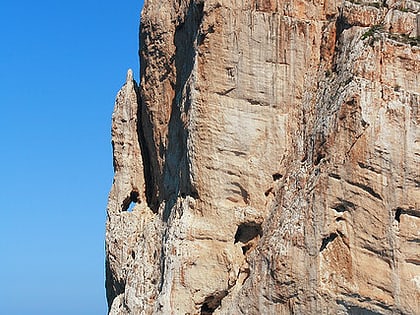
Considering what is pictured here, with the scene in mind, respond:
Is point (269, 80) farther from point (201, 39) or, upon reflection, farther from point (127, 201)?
point (127, 201)

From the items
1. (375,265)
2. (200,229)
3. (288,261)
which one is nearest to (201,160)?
(200,229)

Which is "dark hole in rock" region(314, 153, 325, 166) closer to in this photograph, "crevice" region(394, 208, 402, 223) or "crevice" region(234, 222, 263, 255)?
"crevice" region(394, 208, 402, 223)

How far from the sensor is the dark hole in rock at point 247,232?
111 feet

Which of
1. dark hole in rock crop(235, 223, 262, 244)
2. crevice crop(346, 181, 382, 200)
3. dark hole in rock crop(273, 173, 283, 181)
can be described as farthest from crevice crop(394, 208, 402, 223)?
dark hole in rock crop(235, 223, 262, 244)

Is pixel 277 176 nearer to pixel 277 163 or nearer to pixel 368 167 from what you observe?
pixel 277 163

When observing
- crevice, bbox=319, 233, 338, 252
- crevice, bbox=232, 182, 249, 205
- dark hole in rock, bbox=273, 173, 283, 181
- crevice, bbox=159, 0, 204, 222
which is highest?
crevice, bbox=159, 0, 204, 222

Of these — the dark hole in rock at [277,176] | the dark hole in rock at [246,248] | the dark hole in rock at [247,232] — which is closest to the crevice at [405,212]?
the dark hole in rock at [277,176]

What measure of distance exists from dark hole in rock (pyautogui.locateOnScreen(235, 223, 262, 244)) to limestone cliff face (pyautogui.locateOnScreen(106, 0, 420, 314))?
0.26 feet

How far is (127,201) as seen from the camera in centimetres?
4141

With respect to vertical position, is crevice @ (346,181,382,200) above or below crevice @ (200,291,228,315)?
above

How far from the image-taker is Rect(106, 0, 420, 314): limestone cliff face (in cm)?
3008

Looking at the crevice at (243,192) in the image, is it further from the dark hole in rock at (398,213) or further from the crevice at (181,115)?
the dark hole in rock at (398,213)

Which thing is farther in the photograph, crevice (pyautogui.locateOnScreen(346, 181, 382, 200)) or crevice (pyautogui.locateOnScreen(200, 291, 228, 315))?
crevice (pyautogui.locateOnScreen(200, 291, 228, 315))

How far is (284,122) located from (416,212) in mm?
5832
